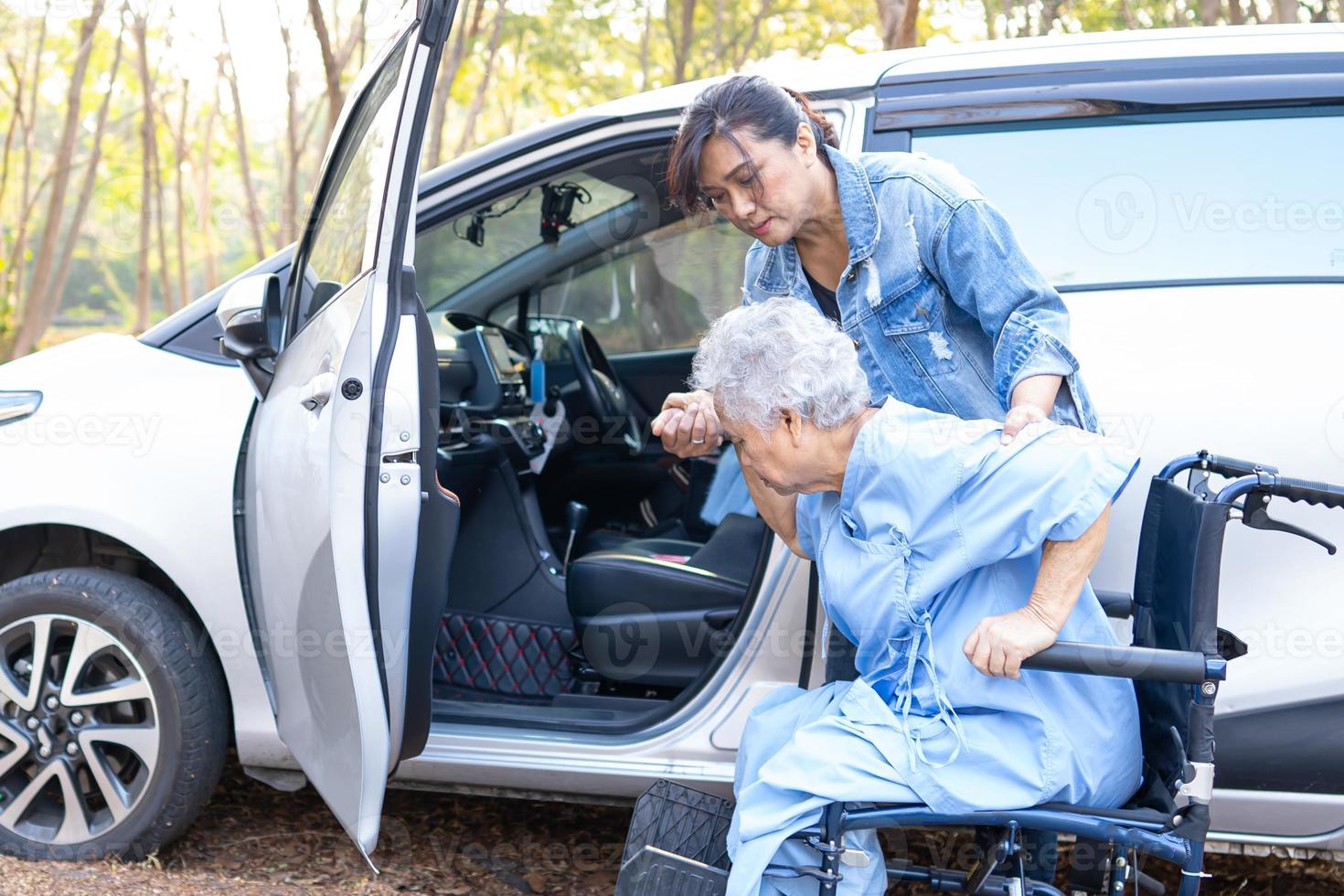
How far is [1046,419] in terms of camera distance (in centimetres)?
186

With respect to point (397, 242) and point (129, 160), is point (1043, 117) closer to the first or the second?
point (397, 242)

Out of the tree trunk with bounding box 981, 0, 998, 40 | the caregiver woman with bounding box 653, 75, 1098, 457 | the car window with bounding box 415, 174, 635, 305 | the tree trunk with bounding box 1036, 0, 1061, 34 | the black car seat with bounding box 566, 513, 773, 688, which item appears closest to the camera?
the caregiver woman with bounding box 653, 75, 1098, 457

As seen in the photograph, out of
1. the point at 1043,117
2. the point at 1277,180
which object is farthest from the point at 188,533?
the point at 1277,180

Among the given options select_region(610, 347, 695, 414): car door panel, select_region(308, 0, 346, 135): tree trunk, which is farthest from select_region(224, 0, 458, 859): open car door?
select_region(308, 0, 346, 135): tree trunk

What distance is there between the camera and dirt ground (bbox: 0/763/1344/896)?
2.47 metres

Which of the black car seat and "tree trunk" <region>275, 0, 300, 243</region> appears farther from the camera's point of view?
"tree trunk" <region>275, 0, 300, 243</region>

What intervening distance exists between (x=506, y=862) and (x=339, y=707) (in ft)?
3.01

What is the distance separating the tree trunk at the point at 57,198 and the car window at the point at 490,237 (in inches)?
314

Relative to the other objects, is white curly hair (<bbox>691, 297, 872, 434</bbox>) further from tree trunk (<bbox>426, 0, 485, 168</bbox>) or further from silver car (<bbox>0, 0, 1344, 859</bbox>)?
tree trunk (<bbox>426, 0, 485, 168</bbox>)

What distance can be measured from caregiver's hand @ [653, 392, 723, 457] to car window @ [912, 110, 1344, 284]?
71 cm

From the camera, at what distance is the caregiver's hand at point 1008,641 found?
1.71 meters

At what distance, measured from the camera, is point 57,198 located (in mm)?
10133

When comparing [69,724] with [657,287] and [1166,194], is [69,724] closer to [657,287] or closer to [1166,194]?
[657,287]

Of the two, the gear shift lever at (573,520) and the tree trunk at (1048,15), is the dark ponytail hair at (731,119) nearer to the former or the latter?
the gear shift lever at (573,520)
